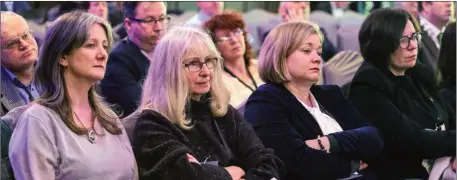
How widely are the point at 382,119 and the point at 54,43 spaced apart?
1.78 m

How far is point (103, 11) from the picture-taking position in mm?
5047

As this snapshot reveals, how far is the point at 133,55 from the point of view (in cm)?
407

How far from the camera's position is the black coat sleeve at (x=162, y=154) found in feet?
8.79

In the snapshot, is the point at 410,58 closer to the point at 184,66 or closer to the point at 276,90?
the point at 276,90

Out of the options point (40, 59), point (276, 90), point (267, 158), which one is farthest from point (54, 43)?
point (276, 90)

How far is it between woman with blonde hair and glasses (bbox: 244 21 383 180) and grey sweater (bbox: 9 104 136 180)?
3.10 feet

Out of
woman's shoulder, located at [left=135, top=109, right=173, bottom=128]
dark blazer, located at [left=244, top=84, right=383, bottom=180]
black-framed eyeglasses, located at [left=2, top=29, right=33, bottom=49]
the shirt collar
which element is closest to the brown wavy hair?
the shirt collar

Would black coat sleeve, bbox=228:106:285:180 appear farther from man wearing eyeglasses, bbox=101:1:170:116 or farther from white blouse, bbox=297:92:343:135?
man wearing eyeglasses, bbox=101:1:170:116

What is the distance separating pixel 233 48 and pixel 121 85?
0.74 meters

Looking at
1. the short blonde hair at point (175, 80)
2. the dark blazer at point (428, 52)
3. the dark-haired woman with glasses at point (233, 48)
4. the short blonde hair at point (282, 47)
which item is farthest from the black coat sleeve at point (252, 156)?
the dark blazer at point (428, 52)

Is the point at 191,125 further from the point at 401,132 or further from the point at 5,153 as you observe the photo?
the point at 401,132

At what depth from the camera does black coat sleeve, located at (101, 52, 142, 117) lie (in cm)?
387

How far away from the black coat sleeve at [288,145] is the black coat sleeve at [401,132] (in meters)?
0.48

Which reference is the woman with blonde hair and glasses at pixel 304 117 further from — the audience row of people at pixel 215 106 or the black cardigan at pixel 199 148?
the black cardigan at pixel 199 148
